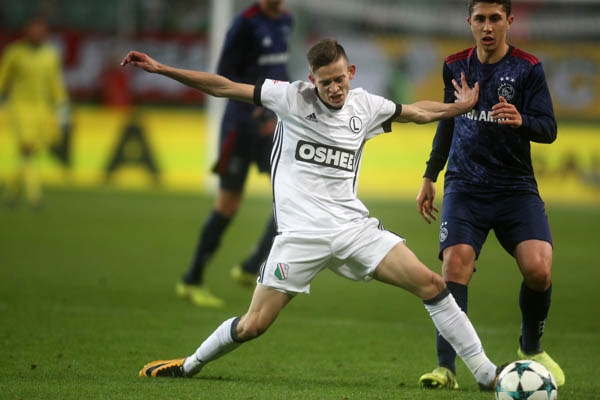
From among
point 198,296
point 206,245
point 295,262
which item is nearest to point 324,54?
point 295,262

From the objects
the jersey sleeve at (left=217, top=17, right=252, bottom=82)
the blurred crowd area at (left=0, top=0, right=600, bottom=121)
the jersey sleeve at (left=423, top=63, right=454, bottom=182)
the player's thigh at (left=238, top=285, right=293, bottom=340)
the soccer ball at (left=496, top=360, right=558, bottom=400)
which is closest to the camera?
the soccer ball at (left=496, top=360, right=558, bottom=400)

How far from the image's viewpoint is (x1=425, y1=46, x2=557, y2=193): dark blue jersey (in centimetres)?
544

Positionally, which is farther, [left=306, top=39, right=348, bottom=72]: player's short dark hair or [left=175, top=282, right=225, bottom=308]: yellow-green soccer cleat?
[left=175, top=282, right=225, bottom=308]: yellow-green soccer cleat

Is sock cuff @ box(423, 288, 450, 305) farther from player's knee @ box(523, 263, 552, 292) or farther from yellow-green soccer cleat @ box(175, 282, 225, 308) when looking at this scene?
yellow-green soccer cleat @ box(175, 282, 225, 308)

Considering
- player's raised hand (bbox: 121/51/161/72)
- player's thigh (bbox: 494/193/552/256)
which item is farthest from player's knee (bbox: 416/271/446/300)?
player's raised hand (bbox: 121/51/161/72)

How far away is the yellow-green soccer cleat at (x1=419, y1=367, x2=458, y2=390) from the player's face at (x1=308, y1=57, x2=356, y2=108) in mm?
1480

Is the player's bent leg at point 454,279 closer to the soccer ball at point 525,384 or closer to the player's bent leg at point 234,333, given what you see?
the soccer ball at point 525,384

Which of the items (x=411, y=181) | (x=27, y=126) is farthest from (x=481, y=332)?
(x=411, y=181)

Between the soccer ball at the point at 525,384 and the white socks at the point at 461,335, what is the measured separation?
36cm

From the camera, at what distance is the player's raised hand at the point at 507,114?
516 centimetres

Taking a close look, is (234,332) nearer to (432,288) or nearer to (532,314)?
(432,288)

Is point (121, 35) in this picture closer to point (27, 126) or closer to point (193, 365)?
point (27, 126)

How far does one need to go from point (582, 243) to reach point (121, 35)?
1515 centimetres

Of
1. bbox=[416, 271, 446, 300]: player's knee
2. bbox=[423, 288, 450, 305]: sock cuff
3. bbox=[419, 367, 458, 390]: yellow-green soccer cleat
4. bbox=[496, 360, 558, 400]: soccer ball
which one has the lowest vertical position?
bbox=[419, 367, 458, 390]: yellow-green soccer cleat
